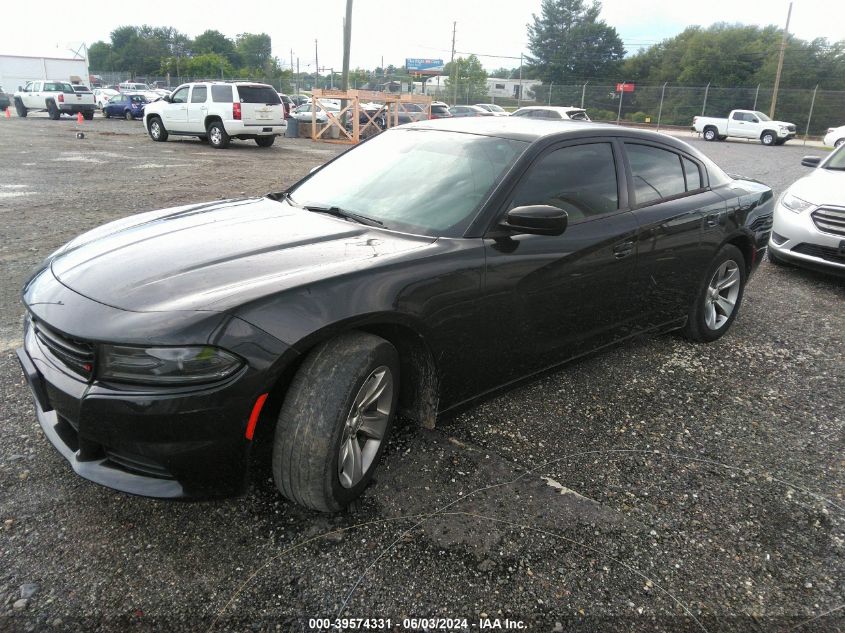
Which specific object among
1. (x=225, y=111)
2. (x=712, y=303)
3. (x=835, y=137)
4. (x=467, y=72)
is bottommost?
(x=712, y=303)

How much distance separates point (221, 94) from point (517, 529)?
17.7m

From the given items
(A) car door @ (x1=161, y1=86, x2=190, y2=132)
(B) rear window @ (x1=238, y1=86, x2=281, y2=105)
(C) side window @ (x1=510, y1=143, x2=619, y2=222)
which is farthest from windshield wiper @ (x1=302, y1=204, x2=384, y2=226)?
(A) car door @ (x1=161, y1=86, x2=190, y2=132)

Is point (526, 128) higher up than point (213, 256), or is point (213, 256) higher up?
point (526, 128)

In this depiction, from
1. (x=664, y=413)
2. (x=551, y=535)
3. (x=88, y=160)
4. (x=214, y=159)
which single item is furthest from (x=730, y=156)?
(x=551, y=535)

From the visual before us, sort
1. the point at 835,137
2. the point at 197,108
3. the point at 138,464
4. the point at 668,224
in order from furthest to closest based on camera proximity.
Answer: the point at 835,137 → the point at 197,108 → the point at 668,224 → the point at 138,464

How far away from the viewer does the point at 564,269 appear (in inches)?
125

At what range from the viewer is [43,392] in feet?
7.73

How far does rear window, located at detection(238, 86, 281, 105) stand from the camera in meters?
17.2

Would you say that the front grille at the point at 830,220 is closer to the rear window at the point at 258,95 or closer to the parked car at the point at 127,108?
the rear window at the point at 258,95

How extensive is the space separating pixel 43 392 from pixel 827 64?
58.3 m

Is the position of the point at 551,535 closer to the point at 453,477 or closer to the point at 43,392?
the point at 453,477

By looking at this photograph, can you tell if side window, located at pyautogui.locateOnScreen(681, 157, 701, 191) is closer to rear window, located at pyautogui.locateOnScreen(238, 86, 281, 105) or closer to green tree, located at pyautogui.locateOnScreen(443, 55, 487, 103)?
rear window, located at pyautogui.locateOnScreen(238, 86, 281, 105)

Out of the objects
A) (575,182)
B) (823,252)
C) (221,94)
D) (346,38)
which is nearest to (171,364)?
(575,182)

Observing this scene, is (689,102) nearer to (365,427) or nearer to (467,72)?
(365,427)
